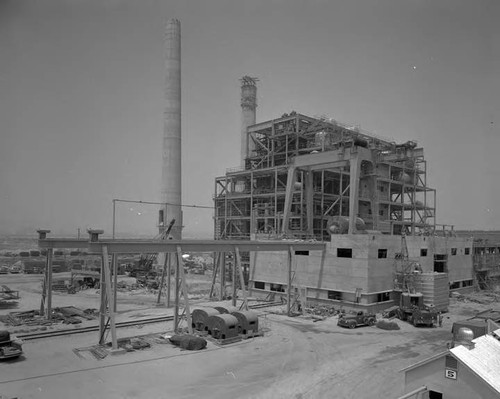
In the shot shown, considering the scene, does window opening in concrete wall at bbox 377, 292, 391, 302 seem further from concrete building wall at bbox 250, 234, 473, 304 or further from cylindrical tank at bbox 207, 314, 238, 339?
cylindrical tank at bbox 207, 314, 238, 339

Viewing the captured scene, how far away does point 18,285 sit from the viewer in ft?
177

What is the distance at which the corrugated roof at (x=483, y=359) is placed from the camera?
936 centimetres

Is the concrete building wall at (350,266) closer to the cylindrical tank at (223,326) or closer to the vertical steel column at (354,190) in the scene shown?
the vertical steel column at (354,190)

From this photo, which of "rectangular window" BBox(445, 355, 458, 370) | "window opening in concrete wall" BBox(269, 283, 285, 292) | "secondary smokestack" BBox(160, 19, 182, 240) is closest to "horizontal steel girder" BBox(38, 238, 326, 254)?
"window opening in concrete wall" BBox(269, 283, 285, 292)

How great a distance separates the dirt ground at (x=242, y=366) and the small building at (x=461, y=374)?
4681 millimetres

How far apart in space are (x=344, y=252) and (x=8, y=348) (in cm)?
2642

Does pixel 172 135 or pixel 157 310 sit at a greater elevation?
pixel 172 135

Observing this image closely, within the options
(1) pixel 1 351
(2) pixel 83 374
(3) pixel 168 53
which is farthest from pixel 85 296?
(3) pixel 168 53

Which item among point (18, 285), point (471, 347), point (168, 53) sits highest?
point (168, 53)

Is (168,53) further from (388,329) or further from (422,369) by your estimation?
(422,369)

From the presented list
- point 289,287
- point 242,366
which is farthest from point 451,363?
point 289,287

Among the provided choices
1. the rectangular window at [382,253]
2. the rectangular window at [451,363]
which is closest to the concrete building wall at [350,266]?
the rectangular window at [382,253]

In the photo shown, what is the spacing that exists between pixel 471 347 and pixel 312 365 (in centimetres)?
1118

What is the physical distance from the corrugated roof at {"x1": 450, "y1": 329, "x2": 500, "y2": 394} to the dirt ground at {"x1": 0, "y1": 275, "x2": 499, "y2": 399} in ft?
16.4
